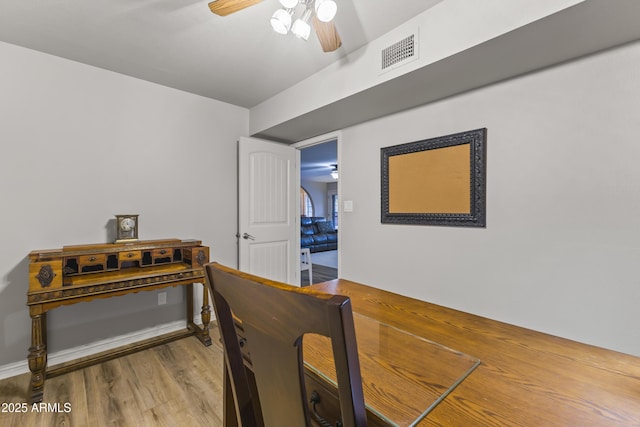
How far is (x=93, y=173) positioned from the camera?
2297 mm

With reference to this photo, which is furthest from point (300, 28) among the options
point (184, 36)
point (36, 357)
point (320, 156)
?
point (320, 156)

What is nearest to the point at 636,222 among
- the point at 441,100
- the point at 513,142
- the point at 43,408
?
the point at 513,142

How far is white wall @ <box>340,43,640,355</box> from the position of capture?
149 cm

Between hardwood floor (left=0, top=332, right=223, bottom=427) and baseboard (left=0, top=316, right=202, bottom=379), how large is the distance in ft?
0.22

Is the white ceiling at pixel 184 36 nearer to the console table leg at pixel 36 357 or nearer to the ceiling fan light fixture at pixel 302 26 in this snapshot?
the ceiling fan light fixture at pixel 302 26

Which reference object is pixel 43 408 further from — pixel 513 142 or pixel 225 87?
pixel 513 142

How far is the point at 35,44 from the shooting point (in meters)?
2.00

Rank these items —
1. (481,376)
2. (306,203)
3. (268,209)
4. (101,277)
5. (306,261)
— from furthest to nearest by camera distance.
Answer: (306,203), (306,261), (268,209), (101,277), (481,376)

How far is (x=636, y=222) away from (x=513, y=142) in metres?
0.75

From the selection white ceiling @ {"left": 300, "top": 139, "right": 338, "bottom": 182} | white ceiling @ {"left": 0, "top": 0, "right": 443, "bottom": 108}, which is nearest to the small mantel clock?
white ceiling @ {"left": 0, "top": 0, "right": 443, "bottom": 108}

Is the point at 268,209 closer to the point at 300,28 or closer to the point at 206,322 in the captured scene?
the point at 206,322

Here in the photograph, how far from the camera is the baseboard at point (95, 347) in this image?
2016 millimetres

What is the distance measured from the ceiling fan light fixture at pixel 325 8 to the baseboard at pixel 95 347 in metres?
2.84

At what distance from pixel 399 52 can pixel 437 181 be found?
98cm
